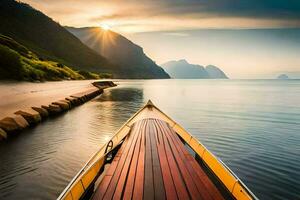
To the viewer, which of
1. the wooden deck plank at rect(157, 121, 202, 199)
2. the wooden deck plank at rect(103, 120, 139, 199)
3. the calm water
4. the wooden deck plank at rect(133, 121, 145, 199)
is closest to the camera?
the wooden deck plank at rect(133, 121, 145, 199)

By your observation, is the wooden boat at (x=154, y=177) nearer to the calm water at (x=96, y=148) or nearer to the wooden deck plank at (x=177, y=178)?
the wooden deck plank at (x=177, y=178)

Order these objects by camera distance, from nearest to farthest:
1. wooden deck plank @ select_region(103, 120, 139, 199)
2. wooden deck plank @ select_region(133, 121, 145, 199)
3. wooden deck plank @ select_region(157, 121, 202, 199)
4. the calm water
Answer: wooden deck plank @ select_region(133, 121, 145, 199), wooden deck plank @ select_region(157, 121, 202, 199), wooden deck plank @ select_region(103, 120, 139, 199), the calm water

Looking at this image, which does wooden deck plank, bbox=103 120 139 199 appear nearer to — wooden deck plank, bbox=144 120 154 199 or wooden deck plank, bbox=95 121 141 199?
wooden deck plank, bbox=95 121 141 199

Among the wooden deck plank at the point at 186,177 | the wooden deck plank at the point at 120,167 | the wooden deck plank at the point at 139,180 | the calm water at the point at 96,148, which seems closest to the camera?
the wooden deck plank at the point at 139,180

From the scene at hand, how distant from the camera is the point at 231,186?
24.4 ft

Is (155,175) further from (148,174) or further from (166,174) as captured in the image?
(166,174)

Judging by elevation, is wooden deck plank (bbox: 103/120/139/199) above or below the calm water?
above

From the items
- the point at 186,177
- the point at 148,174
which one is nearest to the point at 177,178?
the point at 186,177

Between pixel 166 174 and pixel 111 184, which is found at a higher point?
pixel 166 174

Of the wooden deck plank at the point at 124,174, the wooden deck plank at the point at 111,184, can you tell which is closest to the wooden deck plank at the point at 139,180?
the wooden deck plank at the point at 124,174

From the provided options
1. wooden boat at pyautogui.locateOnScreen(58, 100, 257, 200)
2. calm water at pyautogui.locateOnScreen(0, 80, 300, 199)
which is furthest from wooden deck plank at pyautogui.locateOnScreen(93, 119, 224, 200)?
calm water at pyautogui.locateOnScreen(0, 80, 300, 199)

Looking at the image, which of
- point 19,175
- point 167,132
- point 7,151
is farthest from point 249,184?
point 7,151

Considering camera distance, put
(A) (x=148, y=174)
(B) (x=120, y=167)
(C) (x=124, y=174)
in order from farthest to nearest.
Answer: (B) (x=120, y=167)
(C) (x=124, y=174)
(A) (x=148, y=174)

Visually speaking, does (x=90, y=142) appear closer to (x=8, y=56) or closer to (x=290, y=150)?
(x=290, y=150)
